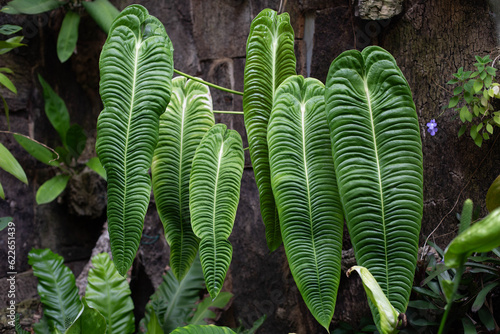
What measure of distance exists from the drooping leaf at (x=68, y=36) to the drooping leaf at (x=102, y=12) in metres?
0.15

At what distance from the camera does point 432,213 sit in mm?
1577

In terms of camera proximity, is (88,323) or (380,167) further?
(88,323)

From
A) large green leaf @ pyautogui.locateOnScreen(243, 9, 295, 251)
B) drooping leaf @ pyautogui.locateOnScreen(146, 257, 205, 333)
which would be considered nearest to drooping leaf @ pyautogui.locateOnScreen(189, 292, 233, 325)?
drooping leaf @ pyautogui.locateOnScreen(146, 257, 205, 333)

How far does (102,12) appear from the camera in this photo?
2266mm

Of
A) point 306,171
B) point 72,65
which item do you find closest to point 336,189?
point 306,171

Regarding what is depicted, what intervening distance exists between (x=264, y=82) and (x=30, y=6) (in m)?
1.83

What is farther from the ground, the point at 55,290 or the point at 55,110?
the point at 55,110

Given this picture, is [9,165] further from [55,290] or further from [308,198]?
[308,198]

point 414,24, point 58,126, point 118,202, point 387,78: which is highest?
point 414,24

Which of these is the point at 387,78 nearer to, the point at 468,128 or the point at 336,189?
the point at 336,189

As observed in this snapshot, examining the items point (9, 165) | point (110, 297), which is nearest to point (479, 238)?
point (110, 297)

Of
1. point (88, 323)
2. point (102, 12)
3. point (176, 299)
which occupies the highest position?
point (102, 12)

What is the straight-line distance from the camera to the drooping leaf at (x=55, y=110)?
2.45 m

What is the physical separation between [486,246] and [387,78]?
509 mm
